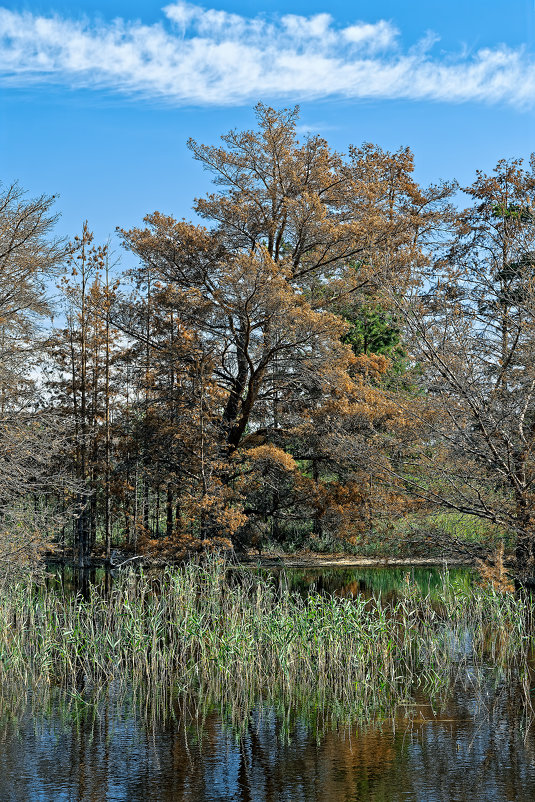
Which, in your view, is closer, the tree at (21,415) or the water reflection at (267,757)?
the water reflection at (267,757)

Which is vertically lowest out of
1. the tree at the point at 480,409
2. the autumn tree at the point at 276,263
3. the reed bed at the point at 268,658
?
the reed bed at the point at 268,658

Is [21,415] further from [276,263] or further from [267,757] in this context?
[267,757]

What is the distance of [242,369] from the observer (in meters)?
22.2

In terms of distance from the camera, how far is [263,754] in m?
6.66

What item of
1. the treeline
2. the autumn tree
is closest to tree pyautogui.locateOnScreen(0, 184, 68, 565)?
the treeline

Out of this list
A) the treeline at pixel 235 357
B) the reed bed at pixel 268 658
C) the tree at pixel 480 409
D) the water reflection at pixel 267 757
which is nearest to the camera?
the water reflection at pixel 267 757

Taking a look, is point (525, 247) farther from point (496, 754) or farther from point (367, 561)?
point (367, 561)

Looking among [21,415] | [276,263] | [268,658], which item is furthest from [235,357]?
[268,658]

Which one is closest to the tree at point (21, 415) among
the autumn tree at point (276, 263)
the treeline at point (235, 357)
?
the treeline at point (235, 357)

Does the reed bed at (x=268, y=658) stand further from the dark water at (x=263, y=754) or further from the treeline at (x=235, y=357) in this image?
the treeline at (x=235, y=357)

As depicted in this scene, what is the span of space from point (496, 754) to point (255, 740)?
1994 millimetres

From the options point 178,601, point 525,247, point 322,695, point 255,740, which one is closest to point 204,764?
point 255,740

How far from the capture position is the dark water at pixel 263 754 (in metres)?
5.90

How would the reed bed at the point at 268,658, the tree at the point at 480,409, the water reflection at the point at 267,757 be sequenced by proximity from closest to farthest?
the water reflection at the point at 267,757, the reed bed at the point at 268,658, the tree at the point at 480,409
